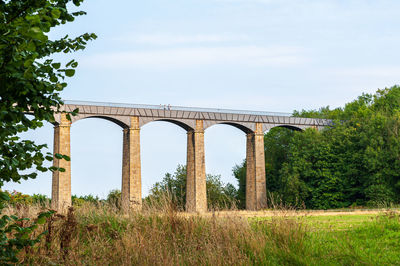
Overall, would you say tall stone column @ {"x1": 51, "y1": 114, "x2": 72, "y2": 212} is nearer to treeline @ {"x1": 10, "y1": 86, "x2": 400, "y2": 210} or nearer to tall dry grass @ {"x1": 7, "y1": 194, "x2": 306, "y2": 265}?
treeline @ {"x1": 10, "y1": 86, "x2": 400, "y2": 210}

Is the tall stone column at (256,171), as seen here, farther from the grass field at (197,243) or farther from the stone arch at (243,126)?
→ the grass field at (197,243)

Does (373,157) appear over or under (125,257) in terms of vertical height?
over

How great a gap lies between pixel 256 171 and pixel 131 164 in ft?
39.4

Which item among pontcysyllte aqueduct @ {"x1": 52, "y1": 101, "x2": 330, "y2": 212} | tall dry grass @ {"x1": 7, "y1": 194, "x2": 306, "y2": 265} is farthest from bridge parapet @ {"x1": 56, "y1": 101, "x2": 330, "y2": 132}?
tall dry grass @ {"x1": 7, "y1": 194, "x2": 306, "y2": 265}

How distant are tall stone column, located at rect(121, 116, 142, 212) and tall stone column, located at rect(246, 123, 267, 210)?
11.2 meters

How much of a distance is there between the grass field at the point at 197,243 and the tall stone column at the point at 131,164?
966 inches

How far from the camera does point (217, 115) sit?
42531 millimetres

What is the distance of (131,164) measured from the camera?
123 ft

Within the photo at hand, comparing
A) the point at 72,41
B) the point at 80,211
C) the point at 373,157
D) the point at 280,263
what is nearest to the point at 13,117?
the point at 72,41

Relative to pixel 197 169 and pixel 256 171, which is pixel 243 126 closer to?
pixel 256 171

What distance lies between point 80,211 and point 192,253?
4.89 metres

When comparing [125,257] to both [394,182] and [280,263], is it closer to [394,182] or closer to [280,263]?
[280,263]

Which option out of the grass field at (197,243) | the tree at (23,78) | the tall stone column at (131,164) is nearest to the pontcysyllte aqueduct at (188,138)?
the tall stone column at (131,164)

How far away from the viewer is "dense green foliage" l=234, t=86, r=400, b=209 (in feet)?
125
